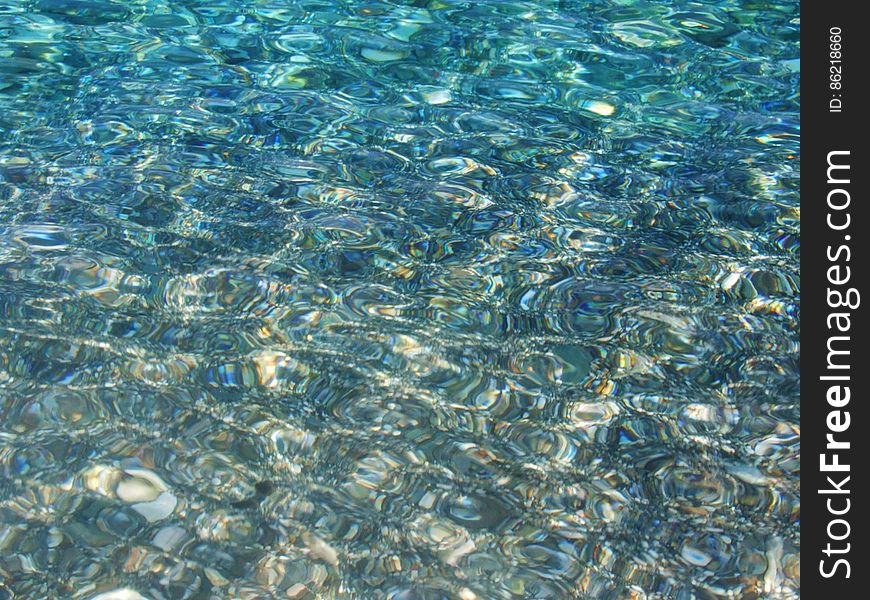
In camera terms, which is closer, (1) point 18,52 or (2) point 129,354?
(2) point 129,354

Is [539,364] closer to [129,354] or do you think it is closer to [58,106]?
[129,354]

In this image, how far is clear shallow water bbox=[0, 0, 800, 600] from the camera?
1.75m

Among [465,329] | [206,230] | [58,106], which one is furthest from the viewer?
[58,106]

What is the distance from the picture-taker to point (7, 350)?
213 centimetres

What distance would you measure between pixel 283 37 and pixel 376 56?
0.40 m

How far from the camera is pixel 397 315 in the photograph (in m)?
2.29
